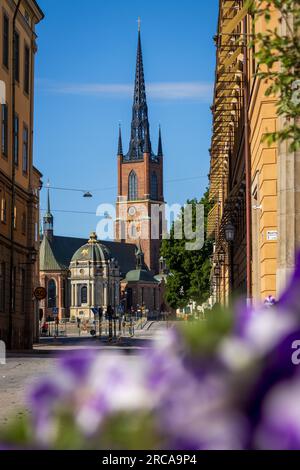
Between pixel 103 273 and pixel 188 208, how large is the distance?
10897 cm

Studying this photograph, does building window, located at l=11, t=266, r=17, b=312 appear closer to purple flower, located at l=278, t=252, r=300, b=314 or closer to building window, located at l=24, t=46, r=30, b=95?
building window, located at l=24, t=46, r=30, b=95

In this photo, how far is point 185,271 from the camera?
89938mm

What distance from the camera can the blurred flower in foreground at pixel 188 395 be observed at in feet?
3.41

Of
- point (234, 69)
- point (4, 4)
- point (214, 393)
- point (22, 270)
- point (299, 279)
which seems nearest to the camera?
point (214, 393)

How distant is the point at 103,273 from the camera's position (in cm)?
19588

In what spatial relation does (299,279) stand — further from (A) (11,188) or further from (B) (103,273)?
(B) (103,273)

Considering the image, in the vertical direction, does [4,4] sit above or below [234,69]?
above

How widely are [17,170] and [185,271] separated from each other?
48.3 m

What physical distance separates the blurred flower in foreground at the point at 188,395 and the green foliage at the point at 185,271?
8553 cm

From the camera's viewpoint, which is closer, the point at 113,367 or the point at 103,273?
the point at 113,367

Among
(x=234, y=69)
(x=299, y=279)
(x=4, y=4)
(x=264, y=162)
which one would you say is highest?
(x=4, y=4)

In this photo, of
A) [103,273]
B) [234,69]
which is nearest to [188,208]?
[234,69]

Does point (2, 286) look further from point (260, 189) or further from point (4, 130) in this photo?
point (260, 189)

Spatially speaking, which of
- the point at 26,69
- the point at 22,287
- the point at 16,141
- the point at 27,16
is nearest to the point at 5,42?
the point at 16,141
